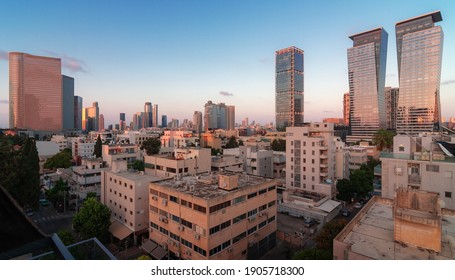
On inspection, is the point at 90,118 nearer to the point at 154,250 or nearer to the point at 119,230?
the point at 119,230

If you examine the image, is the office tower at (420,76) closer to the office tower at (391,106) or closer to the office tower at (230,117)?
the office tower at (391,106)

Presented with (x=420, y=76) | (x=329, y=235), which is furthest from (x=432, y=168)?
(x=420, y=76)

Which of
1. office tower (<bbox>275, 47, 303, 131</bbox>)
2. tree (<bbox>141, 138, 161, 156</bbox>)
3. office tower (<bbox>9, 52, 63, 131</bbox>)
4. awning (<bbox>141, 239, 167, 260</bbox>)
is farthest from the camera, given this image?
office tower (<bbox>275, 47, 303, 131</bbox>)

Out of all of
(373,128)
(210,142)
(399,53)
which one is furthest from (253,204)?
(399,53)

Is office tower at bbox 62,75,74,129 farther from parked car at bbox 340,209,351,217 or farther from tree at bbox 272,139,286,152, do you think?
parked car at bbox 340,209,351,217

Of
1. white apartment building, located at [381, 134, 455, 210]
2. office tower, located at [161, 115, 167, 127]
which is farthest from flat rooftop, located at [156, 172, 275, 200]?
office tower, located at [161, 115, 167, 127]

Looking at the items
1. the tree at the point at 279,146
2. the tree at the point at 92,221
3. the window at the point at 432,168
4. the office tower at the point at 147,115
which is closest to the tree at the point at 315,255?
the window at the point at 432,168
